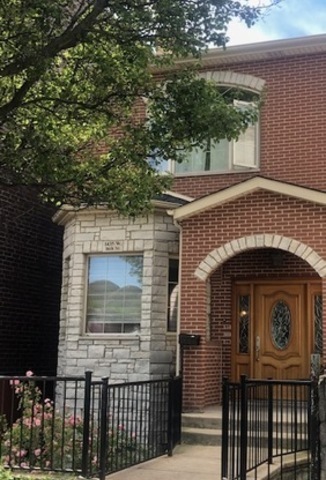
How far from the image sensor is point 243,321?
1108cm

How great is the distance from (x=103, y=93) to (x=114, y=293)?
13.6 feet

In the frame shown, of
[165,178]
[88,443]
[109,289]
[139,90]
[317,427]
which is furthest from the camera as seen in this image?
[109,289]

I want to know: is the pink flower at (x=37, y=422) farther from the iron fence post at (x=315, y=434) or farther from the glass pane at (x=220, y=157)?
the glass pane at (x=220, y=157)

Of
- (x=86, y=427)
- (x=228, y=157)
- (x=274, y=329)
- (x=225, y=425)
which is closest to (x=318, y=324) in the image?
(x=274, y=329)

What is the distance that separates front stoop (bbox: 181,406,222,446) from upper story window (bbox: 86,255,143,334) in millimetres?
1860

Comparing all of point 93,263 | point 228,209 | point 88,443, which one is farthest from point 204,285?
point 88,443

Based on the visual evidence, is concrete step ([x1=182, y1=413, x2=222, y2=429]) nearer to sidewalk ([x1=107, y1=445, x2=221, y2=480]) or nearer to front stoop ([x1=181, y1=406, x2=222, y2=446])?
front stoop ([x1=181, y1=406, x2=222, y2=446])

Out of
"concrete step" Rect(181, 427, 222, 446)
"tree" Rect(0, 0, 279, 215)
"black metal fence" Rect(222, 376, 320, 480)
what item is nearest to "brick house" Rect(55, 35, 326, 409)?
"concrete step" Rect(181, 427, 222, 446)

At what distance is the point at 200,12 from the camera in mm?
6277

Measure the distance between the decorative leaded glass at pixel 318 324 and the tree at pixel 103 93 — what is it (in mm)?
3906

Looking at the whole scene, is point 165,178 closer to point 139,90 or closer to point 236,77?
point 139,90

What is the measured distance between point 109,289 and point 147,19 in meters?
5.42

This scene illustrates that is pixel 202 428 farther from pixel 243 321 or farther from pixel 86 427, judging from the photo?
pixel 86 427

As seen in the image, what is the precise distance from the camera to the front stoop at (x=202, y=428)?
28.3ft
